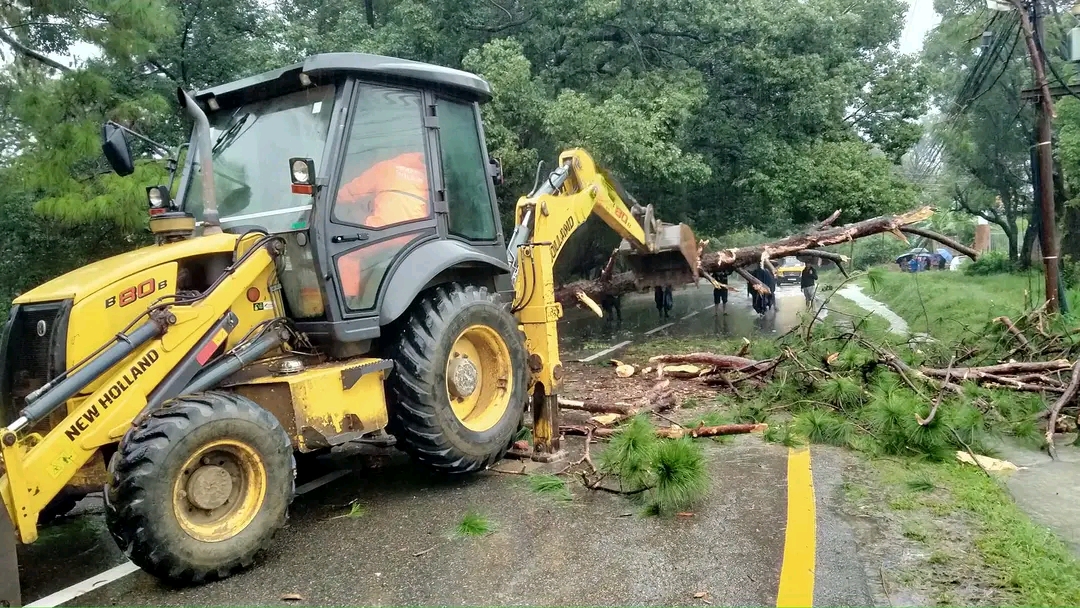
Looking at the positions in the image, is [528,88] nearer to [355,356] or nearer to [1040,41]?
[1040,41]

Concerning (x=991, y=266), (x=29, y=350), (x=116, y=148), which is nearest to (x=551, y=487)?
(x=29, y=350)

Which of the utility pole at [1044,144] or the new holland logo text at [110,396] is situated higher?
the utility pole at [1044,144]

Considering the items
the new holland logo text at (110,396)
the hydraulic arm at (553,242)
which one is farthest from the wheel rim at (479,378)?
the new holland logo text at (110,396)

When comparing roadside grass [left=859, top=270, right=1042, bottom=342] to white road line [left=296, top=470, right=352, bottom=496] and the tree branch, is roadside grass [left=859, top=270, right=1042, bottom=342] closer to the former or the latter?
white road line [left=296, top=470, right=352, bottom=496]

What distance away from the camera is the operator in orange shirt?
4.88 metres

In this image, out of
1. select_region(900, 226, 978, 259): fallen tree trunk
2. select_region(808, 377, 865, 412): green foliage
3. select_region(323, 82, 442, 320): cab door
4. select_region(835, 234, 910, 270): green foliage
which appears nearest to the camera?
select_region(323, 82, 442, 320): cab door

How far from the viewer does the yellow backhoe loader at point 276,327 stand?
3.75 metres

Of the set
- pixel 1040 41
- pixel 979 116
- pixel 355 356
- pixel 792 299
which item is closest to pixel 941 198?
pixel 979 116

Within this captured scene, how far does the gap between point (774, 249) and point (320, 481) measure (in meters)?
7.96

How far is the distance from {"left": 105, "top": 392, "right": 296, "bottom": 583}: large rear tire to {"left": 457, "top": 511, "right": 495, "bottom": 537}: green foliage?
970mm

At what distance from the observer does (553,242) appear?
7.16m

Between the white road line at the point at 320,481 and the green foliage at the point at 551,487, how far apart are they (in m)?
1.48

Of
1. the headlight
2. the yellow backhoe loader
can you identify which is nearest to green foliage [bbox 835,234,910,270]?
the yellow backhoe loader

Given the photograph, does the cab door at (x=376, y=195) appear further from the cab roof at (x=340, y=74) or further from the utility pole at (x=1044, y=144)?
the utility pole at (x=1044, y=144)
